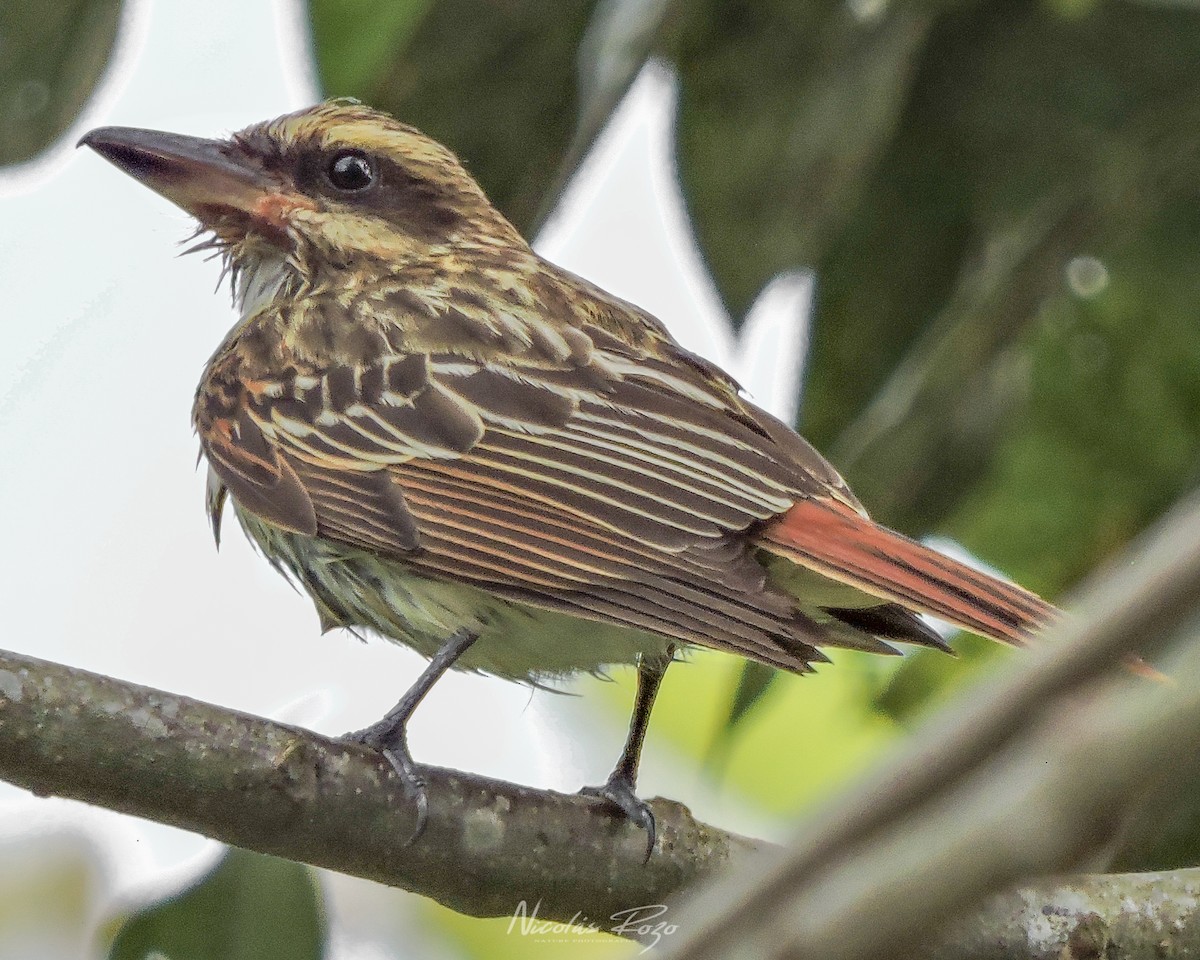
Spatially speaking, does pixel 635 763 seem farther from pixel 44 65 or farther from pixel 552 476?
pixel 44 65

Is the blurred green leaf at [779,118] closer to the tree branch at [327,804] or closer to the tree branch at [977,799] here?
the tree branch at [327,804]

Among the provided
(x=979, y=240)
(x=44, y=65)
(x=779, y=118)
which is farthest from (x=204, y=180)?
(x=979, y=240)

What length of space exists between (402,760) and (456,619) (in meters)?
0.60

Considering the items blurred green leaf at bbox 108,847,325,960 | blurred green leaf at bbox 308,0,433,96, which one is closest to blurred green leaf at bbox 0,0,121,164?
blurred green leaf at bbox 308,0,433,96

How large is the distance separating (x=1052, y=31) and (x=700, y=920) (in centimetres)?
260

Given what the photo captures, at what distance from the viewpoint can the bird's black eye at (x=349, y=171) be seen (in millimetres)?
3984

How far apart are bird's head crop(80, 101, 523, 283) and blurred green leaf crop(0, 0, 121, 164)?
87cm

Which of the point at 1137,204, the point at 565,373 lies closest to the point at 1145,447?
the point at 1137,204

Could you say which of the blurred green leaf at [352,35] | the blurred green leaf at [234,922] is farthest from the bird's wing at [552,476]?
the blurred green leaf at [352,35]

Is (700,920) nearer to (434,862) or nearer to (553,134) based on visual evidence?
(434,862)

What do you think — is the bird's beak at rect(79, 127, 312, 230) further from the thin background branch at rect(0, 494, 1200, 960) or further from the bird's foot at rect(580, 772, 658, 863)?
the thin background branch at rect(0, 494, 1200, 960)

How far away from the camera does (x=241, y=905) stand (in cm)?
258

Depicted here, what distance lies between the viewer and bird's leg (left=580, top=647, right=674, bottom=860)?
271 centimetres

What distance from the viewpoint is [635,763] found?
310 centimetres
